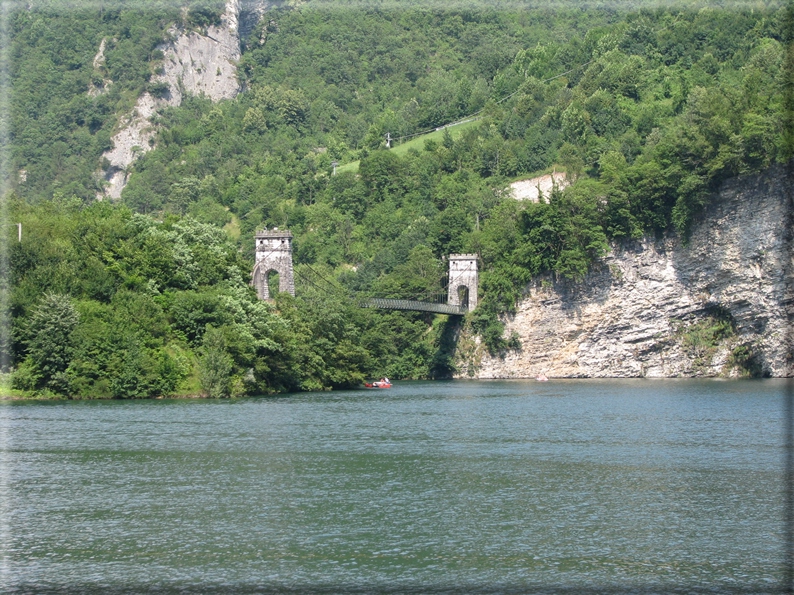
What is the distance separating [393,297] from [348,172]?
35.2 m

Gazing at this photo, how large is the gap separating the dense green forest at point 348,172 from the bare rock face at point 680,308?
1616mm

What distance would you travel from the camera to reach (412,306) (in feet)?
286

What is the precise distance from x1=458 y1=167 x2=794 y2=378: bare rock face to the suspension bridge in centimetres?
437

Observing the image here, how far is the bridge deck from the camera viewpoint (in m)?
84.6

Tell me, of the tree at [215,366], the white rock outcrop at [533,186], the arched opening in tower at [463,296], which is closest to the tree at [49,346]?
the tree at [215,366]

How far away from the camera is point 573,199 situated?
83.1 meters

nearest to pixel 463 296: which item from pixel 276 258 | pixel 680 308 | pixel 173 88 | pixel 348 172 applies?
pixel 276 258

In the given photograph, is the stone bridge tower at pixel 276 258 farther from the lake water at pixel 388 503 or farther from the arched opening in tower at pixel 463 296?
the lake water at pixel 388 503

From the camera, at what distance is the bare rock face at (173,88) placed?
182 meters

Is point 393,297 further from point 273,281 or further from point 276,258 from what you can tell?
point 273,281

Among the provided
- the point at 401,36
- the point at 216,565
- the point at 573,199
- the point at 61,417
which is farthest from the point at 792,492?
the point at 401,36

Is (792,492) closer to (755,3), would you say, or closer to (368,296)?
(368,296)

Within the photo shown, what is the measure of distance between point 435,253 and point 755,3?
41657mm

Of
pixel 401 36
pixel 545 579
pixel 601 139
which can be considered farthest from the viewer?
pixel 401 36
